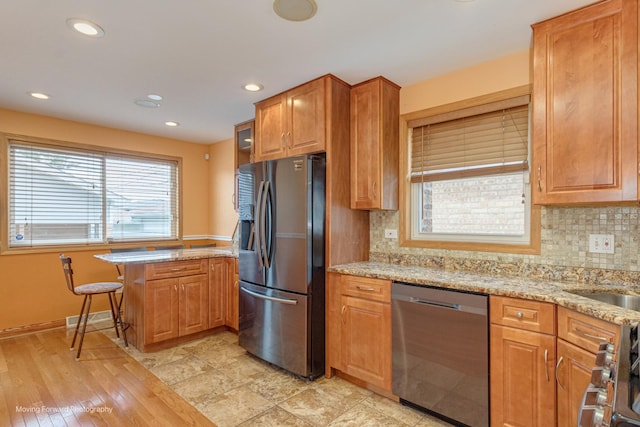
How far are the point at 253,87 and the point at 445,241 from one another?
209 centimetres

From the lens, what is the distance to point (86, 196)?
409 cm

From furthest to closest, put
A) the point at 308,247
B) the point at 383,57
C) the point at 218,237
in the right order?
the point at 218,237 → the point at 308,247 → the point at 383,57

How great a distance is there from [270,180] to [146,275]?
1.48 meters

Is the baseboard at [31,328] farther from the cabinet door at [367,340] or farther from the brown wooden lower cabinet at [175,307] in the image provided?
the cabinet door at [367,340]

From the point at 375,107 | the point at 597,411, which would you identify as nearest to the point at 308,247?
the point at 375,107

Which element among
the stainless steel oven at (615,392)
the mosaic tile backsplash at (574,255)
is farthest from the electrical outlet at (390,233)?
the stainless steel oven at (615,392)

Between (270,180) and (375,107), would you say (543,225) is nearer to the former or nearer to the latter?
(375,107)

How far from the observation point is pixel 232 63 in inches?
99.2

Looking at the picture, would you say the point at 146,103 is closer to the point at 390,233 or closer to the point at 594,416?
the point at 390,233

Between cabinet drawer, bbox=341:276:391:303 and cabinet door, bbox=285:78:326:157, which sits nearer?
cabinet drawer, bbox=341:276:391:303

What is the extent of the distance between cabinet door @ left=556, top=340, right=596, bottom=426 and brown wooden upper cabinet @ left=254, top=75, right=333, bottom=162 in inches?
78.9

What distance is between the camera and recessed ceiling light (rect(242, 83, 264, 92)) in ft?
9.51

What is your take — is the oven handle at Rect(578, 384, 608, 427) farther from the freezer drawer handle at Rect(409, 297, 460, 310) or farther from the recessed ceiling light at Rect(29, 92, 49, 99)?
the recessed ceiling light at Rect(29, 92, 49, 99)

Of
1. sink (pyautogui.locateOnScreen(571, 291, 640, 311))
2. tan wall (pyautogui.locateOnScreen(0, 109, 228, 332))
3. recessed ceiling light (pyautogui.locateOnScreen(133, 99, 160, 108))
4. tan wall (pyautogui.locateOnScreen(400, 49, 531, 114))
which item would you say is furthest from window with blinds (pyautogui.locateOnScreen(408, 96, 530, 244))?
tan wall (pyautogui.locateOnScreen(0, 109, 228, 332))
